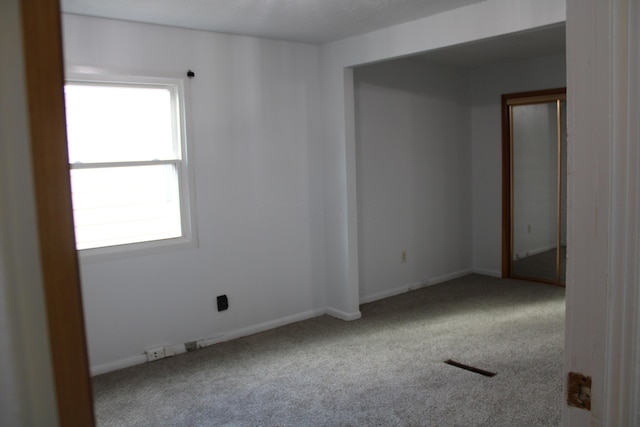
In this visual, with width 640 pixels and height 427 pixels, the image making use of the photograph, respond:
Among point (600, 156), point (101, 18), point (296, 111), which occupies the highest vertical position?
point (101, 18)

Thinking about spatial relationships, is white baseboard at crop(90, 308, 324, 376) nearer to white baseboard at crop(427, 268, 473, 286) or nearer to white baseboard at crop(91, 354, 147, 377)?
white baseboard at crop(91, 354, 147, 377)

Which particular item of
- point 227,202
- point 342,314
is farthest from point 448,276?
point 227,202

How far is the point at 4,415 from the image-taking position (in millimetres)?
484

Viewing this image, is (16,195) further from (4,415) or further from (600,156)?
(600,156)

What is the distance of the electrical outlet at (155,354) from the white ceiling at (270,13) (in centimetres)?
232

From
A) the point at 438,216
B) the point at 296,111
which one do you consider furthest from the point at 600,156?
the point at 438,216

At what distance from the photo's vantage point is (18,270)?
1.59 feet

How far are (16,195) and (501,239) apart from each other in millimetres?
6074

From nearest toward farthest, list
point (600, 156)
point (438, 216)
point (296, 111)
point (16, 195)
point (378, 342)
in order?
point (16, 195) < point (600, 156) < point (378, 342) < point (296, 111) < point (438, 216)

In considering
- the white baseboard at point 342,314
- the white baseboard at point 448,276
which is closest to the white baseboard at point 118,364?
the white baseboard at point 342,314

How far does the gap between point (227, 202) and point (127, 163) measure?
0.84m

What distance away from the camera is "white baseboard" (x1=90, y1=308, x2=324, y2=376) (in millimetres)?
3647

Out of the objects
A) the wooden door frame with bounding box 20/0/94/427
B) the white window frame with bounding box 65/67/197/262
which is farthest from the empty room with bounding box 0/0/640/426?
the wooden door frame with bounding box 20/0/94/427

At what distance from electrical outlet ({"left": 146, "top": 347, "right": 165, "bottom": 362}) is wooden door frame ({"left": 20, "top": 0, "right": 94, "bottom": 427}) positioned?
352 centimetres
